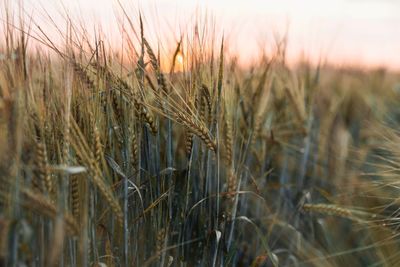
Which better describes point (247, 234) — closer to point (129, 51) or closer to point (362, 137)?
point (129, 51)

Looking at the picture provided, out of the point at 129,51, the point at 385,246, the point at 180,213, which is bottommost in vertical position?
the point at 385,246

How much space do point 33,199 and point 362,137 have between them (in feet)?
10.3

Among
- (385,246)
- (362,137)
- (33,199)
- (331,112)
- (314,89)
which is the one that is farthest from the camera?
(362,137)

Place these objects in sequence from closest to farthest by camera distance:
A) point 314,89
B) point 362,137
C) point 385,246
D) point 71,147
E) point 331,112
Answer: point 71,147 → point 385,246 → point 314,89 → point 331,112 → point 362,137

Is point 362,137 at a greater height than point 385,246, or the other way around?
point 362,137

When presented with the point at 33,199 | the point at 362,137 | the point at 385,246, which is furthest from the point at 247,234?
the point at 362,137

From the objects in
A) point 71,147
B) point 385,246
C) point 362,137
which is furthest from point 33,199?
point 362,137

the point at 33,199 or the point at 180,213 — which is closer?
the point at 33,199

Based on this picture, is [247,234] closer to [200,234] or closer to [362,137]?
[200,234]

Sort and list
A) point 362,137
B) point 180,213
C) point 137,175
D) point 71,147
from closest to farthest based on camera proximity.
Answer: point 71,147 → point 137,175 → point 180,213 → point 362,137

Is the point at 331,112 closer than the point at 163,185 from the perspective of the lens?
No

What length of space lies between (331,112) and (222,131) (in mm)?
1695

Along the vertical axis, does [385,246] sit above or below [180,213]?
below

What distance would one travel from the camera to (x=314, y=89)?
2830 millimetres
